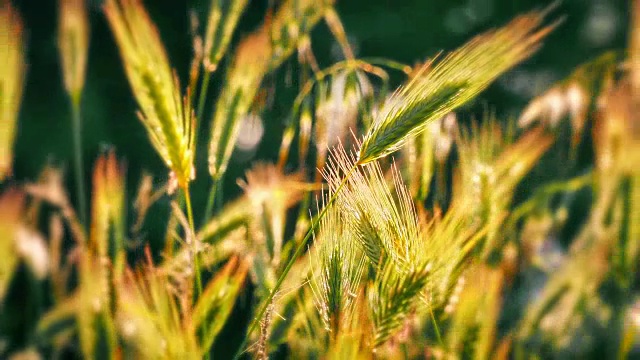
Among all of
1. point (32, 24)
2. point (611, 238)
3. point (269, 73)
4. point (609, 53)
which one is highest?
point (32, 24)

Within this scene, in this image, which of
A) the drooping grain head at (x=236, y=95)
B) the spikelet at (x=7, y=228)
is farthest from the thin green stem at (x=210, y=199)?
the spikelet at (x=7, y=228)

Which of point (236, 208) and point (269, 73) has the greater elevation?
point (269, 73)

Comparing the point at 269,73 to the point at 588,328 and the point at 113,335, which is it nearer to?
the point at 113,335

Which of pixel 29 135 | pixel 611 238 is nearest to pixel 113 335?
pixel 611 238

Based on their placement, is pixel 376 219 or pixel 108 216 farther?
pixel 108 216

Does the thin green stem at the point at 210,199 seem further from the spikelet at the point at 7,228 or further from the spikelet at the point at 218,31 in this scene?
the spikelet at the point at 7,228

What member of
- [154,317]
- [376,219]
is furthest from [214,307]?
[376,219]

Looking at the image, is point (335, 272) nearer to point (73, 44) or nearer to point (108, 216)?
point (108, 216)

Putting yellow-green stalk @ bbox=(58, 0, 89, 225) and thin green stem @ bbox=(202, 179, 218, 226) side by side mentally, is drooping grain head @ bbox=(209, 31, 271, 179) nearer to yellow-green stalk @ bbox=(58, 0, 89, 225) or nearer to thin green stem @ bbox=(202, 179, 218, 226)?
thin green stem @ bbox=(202, 179, 218, 226)
